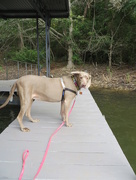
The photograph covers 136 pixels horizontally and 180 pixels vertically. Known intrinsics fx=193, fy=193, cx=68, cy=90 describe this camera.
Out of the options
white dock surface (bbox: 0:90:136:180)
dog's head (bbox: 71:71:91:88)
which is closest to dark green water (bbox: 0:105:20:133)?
white dock surface (bbox: 0:90:136:180)

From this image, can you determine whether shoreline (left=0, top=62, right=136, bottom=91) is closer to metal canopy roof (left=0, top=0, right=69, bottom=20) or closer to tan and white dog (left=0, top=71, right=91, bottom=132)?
metal canopy roof (left=0, top=0, right=69, bottom=20)

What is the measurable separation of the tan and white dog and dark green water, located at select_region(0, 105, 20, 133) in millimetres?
2786

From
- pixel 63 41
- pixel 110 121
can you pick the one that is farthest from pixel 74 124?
pixel 63 41

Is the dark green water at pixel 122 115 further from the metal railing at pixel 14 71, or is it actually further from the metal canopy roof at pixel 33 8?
the metal railing at pixel 14 71

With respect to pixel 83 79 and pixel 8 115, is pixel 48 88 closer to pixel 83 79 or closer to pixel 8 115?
pixel 83 79

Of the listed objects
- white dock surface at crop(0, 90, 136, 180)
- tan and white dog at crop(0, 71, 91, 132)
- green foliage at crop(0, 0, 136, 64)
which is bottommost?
white dock surface at crop(0, 90, 136, 180)

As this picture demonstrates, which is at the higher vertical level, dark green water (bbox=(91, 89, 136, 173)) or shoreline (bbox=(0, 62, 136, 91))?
shoreline (bbox=(0, 62, 136, 91))

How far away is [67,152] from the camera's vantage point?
2531mm

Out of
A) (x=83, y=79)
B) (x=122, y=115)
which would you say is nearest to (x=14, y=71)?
(x=122, y=115)

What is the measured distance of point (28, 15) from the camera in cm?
842

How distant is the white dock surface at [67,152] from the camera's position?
2.06 m

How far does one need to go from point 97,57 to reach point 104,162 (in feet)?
50.4

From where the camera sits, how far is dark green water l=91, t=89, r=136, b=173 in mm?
4495

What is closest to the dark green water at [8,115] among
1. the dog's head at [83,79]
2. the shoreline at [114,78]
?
the dog's head at [83,79]
